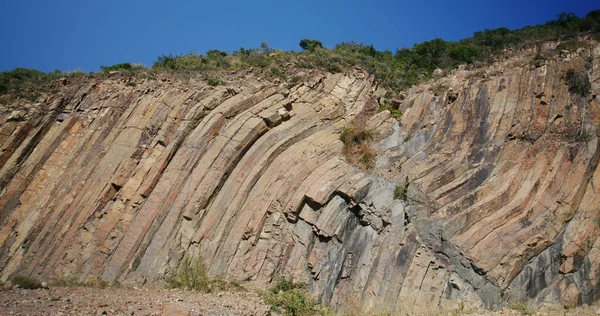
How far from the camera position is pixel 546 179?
13.7 m

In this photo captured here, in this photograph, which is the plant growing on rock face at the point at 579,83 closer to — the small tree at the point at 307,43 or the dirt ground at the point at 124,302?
the dirt ground at the point at 124,302

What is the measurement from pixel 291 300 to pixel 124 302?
4668 mm

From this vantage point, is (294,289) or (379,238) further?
(379,238)

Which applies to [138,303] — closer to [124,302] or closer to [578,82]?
[124,302]

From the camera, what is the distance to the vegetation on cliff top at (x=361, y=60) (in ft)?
63.2

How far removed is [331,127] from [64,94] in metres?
12.0

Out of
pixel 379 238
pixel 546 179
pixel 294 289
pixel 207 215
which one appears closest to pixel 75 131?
pixel 207 215

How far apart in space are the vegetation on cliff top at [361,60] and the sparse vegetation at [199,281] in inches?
404

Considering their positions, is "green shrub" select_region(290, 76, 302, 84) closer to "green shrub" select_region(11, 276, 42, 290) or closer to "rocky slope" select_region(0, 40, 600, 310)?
"rocky slope" select_region(0, 40, 600, 310)

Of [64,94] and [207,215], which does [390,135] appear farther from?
[64,94]

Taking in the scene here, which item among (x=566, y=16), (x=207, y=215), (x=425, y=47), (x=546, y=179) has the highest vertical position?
(x=566, y=16)

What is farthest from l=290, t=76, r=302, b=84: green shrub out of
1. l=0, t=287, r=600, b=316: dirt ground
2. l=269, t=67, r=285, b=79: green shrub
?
l=0, t=287, r=600, b=316: dirt ground

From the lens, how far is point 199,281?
12547mm

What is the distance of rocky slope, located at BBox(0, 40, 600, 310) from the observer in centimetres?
1273
